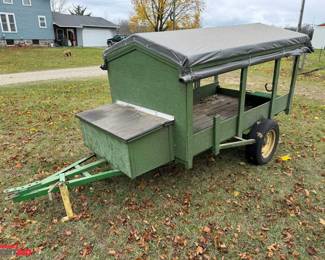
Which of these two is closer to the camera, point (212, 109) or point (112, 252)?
point (112, 252)

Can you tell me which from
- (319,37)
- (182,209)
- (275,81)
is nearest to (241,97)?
(275,81)

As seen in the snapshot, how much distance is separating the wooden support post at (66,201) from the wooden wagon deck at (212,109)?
2.02 metres

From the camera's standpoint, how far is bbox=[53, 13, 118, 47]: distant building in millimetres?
33878

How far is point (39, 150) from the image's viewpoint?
5.38m

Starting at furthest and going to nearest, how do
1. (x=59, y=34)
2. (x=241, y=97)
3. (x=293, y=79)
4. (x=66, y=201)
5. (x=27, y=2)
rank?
(x=59, y=34) → (x=27, y=2) → (x=293, y=79) → (x=241, y=97) → (x=66, y=201)

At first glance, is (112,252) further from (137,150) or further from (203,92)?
(203,92)

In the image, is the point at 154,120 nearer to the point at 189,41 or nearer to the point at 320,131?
the point at 189,41

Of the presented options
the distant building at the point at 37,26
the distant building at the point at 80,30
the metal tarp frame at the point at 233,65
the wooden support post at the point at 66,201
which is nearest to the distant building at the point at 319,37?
the distant building at the point at 80,30

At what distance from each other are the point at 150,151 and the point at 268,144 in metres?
2.63

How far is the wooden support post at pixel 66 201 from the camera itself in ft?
10.6

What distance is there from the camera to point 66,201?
334 cm

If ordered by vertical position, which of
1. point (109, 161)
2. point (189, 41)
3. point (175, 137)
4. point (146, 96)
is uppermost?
point (189, 41)

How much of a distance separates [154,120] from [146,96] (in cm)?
44

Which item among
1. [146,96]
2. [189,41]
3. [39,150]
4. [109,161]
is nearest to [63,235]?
[109,161]
